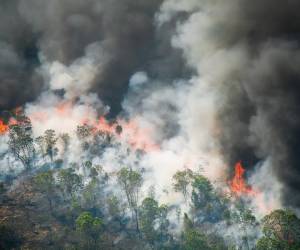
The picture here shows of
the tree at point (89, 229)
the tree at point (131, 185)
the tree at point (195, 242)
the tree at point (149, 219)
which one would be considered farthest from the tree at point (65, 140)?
the tree at point (195, 242)

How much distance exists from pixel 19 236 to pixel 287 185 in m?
96.3

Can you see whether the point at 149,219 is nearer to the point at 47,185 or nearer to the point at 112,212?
the point at 112,212

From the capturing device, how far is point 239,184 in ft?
531

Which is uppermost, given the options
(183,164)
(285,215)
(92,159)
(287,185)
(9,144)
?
(9,144)

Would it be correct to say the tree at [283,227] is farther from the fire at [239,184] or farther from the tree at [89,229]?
the tree at [89,229]

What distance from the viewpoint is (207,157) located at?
178125mm

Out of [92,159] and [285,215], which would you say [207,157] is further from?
[285,215]

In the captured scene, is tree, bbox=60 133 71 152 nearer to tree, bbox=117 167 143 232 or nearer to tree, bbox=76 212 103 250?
tree, bbox=117 167 143 232

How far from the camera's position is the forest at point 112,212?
129 meters

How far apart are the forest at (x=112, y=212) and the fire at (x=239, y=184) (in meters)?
1.56

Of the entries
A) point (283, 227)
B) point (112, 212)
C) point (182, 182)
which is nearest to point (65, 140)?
point (112, 212)

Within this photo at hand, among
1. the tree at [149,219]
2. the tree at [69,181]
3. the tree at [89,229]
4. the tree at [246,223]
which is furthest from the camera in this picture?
the tree at [69,181]

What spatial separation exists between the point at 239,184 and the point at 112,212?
51636mm

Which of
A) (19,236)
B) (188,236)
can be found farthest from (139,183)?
(19,236)
